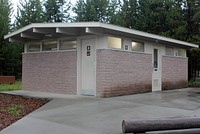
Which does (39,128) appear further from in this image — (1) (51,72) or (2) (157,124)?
(1) (51,72)

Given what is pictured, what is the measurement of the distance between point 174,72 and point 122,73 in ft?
18.0

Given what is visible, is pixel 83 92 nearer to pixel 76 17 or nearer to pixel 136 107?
pixel 136 107

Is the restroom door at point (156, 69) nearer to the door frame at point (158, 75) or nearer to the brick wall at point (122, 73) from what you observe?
the door frame at point (158, 75)

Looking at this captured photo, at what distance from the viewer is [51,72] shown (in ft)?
41.5

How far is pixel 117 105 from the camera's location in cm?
→ 884

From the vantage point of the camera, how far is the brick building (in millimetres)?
10883

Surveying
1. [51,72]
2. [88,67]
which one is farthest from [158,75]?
[51,72]

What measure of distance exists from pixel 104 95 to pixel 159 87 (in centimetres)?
495

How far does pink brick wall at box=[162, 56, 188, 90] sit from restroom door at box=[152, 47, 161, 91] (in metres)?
0.48

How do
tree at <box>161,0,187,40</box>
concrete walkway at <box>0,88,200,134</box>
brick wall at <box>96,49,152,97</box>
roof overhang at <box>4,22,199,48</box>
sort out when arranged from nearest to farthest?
concrete walkway at <box>0,88,200,134</box>, roof overhang at <box>4,22,199,48</box>, brick wall at <box>96,49,152,97</box>, tree at <box>161,0,187,40</box>

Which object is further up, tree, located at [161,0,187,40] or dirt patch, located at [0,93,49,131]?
tree, located at [161,0,187,40]

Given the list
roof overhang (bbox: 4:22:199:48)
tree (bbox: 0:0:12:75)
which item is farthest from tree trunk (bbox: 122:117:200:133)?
tree (bbox: 0:0:12:75)

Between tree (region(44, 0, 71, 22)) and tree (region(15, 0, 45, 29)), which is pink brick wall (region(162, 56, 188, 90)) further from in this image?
tree (region(44, 0, 71, 22))

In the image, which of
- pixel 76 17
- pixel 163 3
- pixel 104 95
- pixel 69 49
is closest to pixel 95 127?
pixel 104 95
